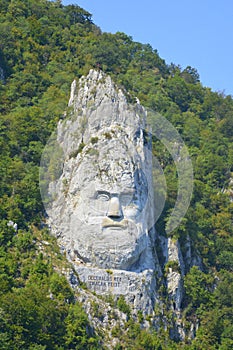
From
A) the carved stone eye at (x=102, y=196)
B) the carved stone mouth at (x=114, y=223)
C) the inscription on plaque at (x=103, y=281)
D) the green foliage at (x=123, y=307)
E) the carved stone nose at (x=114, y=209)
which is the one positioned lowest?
the green foliage at (x=123, y=307)

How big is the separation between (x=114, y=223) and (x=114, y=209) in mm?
714

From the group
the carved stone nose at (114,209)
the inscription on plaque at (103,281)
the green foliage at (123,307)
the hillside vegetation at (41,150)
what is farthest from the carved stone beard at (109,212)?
the hillside vegetation at (41,150)

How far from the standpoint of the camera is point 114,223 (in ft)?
187

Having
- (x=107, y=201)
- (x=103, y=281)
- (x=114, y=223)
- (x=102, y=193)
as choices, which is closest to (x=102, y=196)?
(x=102, y=193)

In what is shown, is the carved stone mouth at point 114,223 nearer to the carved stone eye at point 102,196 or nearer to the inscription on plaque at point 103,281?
the carved stone eye at point 102,196

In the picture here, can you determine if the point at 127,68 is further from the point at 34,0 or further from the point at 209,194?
the point at 209,194

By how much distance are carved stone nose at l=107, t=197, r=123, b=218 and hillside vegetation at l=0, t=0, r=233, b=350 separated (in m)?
3.55

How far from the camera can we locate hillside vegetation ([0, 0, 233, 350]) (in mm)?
53688

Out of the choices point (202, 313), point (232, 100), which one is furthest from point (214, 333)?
point (232, 100)

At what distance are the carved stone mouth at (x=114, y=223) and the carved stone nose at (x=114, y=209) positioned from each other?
0.83 ft

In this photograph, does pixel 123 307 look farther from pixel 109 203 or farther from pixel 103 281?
pixel 109 203

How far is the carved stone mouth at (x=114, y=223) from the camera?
5703 cm

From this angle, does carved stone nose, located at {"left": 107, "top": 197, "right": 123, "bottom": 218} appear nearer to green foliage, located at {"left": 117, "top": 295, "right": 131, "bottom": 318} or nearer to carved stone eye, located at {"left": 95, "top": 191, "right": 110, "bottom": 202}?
carved stone eye, located at {"left": 95, "top": 191, "right": 110, "bottom": 202}

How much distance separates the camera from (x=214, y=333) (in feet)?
197
